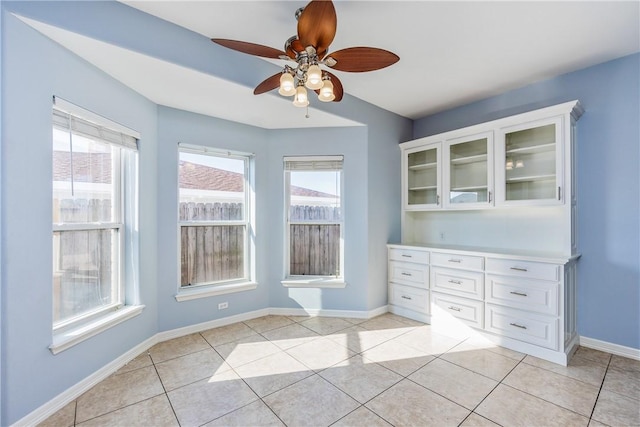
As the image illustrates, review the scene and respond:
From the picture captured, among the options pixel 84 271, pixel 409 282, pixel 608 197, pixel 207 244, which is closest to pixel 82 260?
pixel 84 271

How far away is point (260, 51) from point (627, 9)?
256 cm

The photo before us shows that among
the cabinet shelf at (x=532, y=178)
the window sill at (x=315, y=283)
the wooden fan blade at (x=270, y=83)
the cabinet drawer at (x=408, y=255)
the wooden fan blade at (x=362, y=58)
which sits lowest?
the window sill at (x=315, y=283)

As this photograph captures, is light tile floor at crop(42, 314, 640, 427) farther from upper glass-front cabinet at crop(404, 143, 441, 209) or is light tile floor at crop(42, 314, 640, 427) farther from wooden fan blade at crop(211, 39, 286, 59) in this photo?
wooden fan blade at crop(211, 39, 286, 59)

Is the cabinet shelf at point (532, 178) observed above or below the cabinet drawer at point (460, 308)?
above

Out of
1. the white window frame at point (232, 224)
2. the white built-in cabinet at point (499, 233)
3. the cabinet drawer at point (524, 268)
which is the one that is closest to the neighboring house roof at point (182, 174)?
the white window frame at point (232, 224)

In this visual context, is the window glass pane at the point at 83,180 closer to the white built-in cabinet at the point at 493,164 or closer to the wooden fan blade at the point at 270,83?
the wooden fan blade at the point at 270,83

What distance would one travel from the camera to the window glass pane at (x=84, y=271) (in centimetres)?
203

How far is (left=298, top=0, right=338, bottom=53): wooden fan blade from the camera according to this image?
1.31m

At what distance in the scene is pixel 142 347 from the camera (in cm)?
265

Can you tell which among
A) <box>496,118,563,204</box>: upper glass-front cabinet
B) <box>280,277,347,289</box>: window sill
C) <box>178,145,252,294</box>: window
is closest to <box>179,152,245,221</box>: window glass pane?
<box>178,145,252,294</box>: window

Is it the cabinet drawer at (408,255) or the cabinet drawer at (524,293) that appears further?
the cabinet drawer at (408,255)

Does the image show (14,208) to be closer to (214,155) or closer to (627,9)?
(214,155)

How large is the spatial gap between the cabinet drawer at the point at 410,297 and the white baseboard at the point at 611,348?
1453mm

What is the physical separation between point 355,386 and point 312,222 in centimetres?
199
